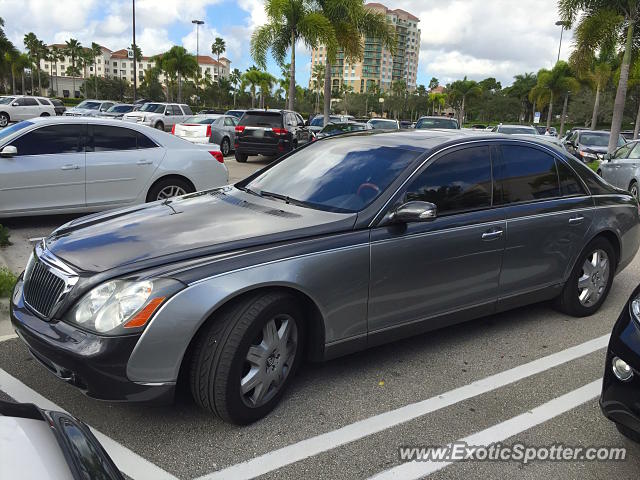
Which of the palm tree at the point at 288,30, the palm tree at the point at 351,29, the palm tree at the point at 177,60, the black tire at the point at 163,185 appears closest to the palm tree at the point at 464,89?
the palm tree at the point at 177,60

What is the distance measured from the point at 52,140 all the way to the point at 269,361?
18.3 ft

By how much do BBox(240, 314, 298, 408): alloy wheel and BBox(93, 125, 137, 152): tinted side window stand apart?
542 cm

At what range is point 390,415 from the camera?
3.35 metres

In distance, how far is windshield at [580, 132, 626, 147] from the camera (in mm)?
20203

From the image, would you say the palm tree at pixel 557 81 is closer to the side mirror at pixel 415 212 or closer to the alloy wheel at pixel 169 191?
the alloy wheel at pixel 169 191

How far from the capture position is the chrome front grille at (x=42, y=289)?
3.04m

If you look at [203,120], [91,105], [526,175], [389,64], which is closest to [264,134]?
[203,120]

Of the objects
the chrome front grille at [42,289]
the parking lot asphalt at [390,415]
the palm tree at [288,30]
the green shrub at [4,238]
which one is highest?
the palm tree at [288,30]

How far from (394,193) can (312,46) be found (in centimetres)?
2170

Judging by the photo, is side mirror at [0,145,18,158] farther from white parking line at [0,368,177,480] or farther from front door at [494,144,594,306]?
front door at [494,144,594,306]

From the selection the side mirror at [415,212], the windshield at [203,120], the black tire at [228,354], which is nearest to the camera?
the black tire at [228,354]

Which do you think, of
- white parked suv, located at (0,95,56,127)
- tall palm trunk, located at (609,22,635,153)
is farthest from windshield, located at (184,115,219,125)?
white parked suv, located at (0,95,56,127)

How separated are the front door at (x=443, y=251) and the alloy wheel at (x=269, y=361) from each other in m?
0.57

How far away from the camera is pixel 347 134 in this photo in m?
4.72
